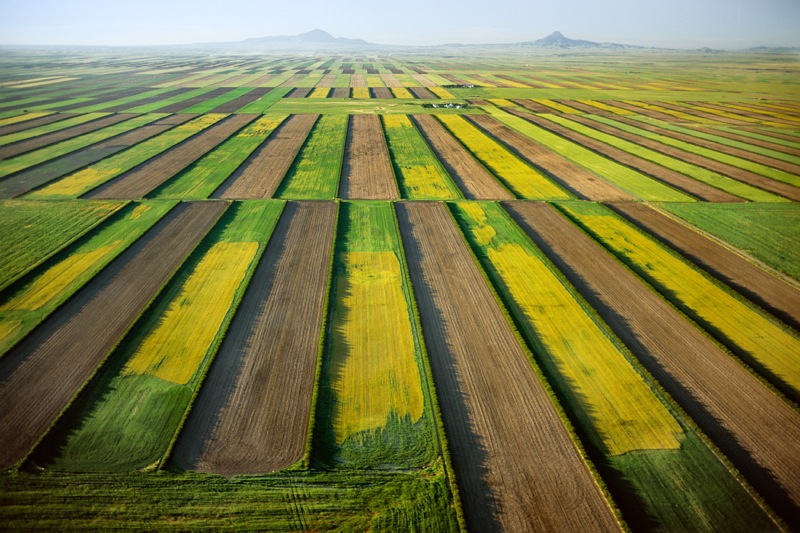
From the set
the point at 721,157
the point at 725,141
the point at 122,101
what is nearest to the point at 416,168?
the point at 721,157

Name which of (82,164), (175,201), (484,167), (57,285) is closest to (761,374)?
(484,167)

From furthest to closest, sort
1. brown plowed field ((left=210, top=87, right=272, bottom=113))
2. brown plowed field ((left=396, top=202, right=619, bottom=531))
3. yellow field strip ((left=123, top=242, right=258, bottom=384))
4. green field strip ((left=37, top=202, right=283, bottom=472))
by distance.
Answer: brown plowed field ((left=210, top=87, right=272, bottom=113)) < yellow field strip ((left=123, top=242, right=258, bottom=384)) < green field strip ((left=37, top=202, right=283, bottom=472)) < brown plowed field ((left=396, top=202, right=619, bottom=531))

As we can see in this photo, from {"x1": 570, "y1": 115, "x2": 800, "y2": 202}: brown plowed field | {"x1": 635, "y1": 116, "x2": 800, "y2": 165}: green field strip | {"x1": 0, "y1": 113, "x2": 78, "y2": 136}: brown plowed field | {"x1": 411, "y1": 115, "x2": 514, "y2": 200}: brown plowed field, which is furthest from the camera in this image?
{"x1": 0, "y1": 113, "x2": 78, "y2": 136}: brown plowed field

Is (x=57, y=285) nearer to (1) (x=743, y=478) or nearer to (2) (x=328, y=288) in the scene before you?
(2) (x=328, y=288)

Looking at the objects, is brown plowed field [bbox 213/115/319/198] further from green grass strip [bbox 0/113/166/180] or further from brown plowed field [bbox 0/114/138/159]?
brown plowed field [bbox 0/114/138/159]

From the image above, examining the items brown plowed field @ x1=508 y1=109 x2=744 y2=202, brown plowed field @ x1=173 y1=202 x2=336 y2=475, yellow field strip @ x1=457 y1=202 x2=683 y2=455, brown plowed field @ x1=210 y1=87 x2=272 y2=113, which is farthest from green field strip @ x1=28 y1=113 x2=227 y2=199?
brown plowed field @ x1=508 y1=109 x2=744 y2=202

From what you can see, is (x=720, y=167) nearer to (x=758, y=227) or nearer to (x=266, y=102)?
(x=758, y=227)

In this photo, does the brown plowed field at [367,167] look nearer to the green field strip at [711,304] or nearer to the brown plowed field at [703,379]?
the brown plowed field at [703,379]

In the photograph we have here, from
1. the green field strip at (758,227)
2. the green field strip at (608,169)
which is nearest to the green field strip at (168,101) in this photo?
the green field strip at (608,169)
